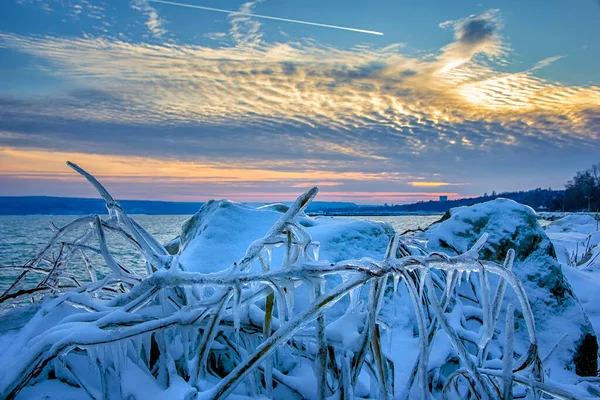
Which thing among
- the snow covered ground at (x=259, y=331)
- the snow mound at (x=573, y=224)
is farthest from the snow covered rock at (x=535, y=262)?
the snow mound at (x=573, y=224)

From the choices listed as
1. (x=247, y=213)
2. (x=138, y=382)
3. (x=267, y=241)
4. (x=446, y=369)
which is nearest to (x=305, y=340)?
(x=267, y=241)

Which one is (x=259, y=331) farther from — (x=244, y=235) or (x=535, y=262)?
(x=535, y=262)

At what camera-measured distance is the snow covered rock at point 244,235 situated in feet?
10.3

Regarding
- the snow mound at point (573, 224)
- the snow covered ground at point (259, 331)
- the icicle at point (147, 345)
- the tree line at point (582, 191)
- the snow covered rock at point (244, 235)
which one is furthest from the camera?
the tree line at point (582, 191)

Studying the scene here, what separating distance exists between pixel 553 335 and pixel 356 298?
2.97 metres

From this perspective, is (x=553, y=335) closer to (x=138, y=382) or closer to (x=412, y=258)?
(x=412, y=258)

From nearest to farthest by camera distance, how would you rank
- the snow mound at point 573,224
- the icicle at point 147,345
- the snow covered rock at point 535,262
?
1. the icicle at point 147,345
2. the snow covered rock at point 535,262
3. the snow mound at point 573,224

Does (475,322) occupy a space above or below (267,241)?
below

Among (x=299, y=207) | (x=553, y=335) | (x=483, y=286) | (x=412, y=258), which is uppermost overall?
(x=299, y=207)

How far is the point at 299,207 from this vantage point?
217cm

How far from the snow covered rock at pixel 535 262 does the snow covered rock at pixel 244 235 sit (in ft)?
3.71

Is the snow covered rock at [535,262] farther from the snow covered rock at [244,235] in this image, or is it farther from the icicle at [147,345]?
the icicle at [147,345]

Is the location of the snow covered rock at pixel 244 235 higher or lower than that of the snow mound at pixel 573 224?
higher

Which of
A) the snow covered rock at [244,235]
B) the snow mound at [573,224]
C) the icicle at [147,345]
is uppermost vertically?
the snow covered rock at [244,235]
